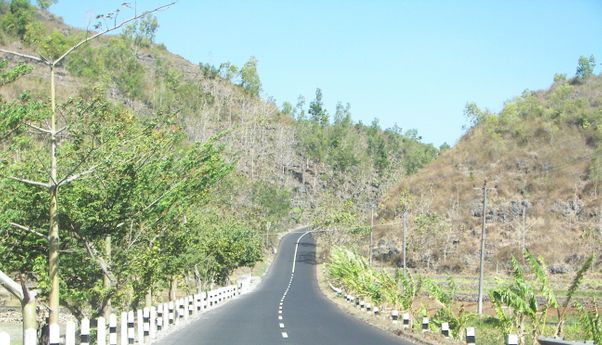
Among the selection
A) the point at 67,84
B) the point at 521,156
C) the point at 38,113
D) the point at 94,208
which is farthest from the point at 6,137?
the point at 67,84

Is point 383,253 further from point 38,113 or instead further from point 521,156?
point 38,113

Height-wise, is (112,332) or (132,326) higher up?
(112,332)

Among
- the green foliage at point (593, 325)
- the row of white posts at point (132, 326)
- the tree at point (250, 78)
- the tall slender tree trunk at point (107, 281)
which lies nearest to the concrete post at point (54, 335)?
the row of white posts at point (132, 326)

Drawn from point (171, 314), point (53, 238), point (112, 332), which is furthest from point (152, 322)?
point (171, 314)

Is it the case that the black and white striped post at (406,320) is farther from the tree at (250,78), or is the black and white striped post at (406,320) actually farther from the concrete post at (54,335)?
the tree at (250,78)

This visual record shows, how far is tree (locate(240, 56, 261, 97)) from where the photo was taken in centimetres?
19162

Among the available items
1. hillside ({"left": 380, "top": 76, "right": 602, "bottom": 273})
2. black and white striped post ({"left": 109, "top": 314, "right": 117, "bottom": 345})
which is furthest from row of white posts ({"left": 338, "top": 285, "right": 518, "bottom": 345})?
hillside ({"left": 380, "top": 76, "right": 602, "bottom": 273})

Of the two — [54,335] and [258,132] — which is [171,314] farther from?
[258,132]

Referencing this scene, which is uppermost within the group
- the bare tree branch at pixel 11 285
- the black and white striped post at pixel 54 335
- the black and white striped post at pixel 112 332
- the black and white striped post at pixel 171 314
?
the bare tree branch at pixel 11 285

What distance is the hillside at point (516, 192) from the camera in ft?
314

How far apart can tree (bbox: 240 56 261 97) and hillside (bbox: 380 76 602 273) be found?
7223 cm

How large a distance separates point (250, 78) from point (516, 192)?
9664 centimetres

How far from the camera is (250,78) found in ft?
631

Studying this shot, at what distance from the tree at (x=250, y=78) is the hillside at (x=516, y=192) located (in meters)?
72.2
